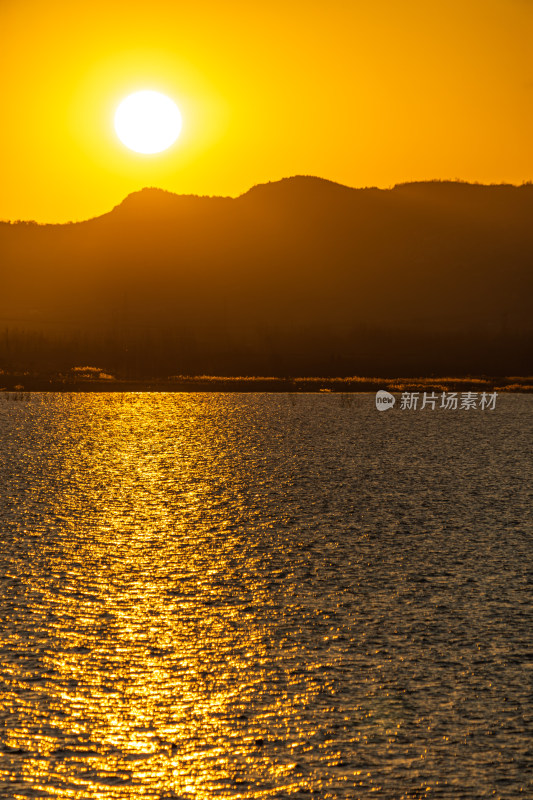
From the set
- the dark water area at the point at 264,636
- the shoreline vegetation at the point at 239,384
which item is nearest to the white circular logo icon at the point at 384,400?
the shoreline vegetation at the point at 239,384

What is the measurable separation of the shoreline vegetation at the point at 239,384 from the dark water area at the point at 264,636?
39.4 metres

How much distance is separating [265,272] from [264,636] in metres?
163

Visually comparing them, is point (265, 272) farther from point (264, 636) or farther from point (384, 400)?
point (264, 636)

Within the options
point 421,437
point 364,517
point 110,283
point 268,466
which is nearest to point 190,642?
point 364,517

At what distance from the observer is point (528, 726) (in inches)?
291

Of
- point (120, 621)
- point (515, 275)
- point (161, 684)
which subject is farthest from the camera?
point (515, 275)

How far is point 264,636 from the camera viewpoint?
9609mm

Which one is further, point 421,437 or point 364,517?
point 421,437

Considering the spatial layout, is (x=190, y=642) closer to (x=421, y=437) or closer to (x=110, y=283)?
(x=421, y=437)

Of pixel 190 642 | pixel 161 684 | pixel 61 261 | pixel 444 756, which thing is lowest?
pixel 444 756

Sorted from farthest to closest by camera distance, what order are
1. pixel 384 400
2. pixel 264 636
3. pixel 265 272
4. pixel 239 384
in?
pixel 265 272, pixel 239 384, pixel 384 400, pixel 264 636

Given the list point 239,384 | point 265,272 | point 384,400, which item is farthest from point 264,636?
point 265,272

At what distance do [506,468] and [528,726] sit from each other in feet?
58.0

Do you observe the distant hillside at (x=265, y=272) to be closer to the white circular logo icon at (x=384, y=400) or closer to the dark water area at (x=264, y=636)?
the white circular logo icon at (x=384, y=400)
